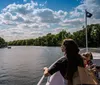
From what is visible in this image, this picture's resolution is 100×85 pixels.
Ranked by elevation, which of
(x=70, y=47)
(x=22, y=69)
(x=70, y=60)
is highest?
(x=70, y=47)

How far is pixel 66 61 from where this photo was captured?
292 cm

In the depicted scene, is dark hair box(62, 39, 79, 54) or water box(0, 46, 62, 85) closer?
dark hair box(62, 39, 79, 54)

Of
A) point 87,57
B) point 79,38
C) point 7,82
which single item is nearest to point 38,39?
point 79,38

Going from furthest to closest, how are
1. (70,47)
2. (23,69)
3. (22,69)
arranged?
(22,69)
(23,69)
(70,47)

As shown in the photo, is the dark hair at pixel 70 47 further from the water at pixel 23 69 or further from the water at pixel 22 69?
the water at pixel 22 69

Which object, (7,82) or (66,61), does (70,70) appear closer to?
(66,61)

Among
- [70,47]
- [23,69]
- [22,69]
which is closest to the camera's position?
[70,47]

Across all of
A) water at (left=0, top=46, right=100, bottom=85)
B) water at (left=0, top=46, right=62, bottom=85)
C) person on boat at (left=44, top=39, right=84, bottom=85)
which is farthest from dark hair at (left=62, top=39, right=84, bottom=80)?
water at (left=0, top=46, right=62, bottom=85)

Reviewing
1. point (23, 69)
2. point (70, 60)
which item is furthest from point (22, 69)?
point (70, 60)

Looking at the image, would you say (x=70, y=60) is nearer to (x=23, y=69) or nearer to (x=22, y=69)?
(x=23, y=69)

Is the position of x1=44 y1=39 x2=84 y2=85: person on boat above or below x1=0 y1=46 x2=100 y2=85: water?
above

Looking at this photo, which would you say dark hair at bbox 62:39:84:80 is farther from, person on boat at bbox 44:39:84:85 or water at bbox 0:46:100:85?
water at bbox 0:46:100:85

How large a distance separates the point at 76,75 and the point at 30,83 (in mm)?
17524

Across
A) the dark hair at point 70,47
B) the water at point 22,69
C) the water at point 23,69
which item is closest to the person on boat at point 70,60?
the dark hair at point 70,47
